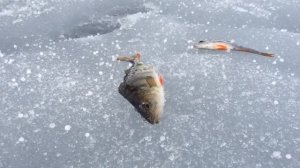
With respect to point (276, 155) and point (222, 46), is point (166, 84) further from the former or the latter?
point (276, 155)

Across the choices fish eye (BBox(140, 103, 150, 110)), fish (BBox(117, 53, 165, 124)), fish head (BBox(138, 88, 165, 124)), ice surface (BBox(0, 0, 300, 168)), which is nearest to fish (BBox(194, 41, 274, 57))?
ice surface (BBox(0, 0, 300, 168))

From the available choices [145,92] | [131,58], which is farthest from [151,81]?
[131,58]

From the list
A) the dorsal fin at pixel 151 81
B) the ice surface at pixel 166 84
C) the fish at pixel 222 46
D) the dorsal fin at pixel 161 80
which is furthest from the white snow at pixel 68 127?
the fish at pixel 222 46

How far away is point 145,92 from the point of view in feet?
12.7

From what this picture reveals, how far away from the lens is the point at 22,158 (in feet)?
12.4

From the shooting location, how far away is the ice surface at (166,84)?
150 inches

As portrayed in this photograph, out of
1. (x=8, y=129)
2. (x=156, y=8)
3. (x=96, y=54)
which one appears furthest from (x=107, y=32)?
(x=8, y=129)

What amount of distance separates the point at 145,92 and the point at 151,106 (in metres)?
0.16

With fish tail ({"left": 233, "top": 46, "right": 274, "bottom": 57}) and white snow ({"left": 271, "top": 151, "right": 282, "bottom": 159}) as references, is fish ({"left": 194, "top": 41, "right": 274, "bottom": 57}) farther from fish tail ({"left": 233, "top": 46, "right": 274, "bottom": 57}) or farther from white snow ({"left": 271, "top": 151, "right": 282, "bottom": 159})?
white snow ({"left": 271, "top": 151, "right": 282, "bottom": 159})

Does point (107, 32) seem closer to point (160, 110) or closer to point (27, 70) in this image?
point (27, 70)

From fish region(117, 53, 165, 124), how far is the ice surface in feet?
0.59

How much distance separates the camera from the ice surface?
12.5 ft

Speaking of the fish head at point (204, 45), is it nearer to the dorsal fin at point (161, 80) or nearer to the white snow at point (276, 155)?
the dorsal fin at point (161, 80)

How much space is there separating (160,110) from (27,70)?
194cm
